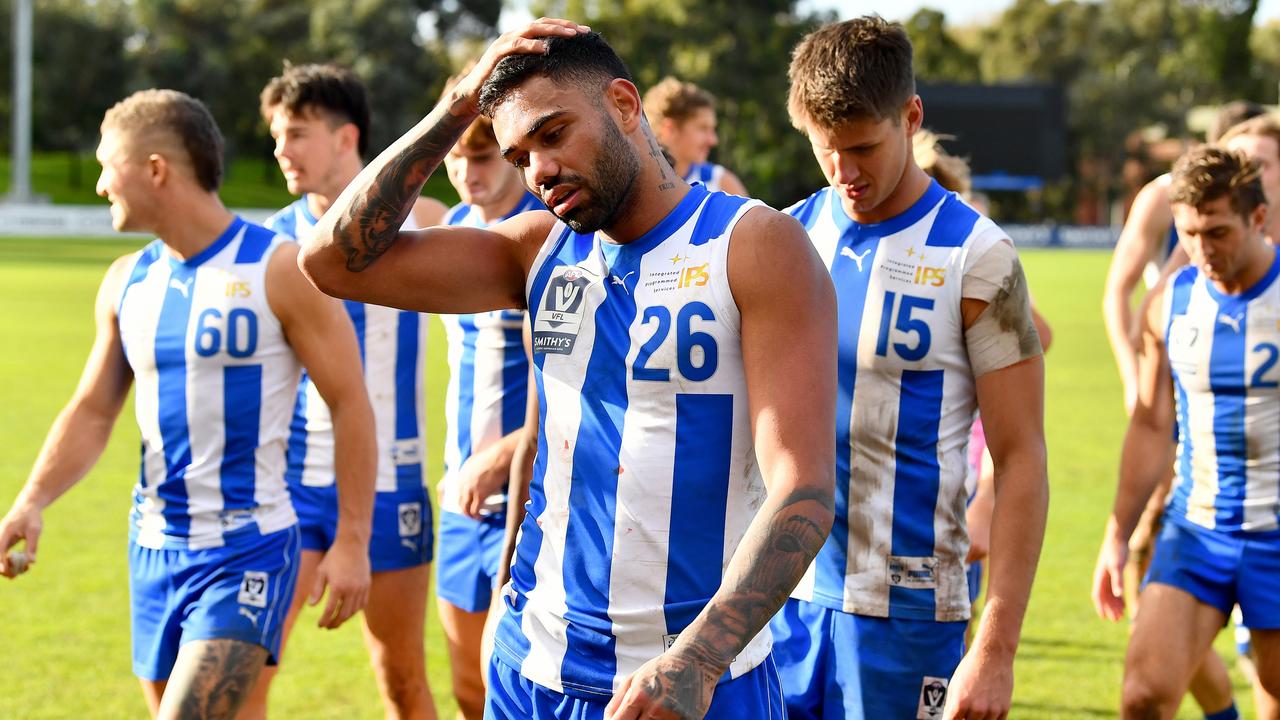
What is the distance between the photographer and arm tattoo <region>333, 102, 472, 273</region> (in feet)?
9.54

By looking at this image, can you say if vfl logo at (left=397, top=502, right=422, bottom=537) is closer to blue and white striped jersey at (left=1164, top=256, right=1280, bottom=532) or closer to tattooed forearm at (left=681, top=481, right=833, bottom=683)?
blue and white striped jersey at (left=1164, top=256, right=1280, bottom=532)

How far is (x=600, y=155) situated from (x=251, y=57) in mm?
68144

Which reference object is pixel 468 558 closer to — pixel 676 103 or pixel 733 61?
pixel 676 103

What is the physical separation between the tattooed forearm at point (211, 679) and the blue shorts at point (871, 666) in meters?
1.58

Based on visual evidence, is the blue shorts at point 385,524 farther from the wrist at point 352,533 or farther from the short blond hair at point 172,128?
the short blond hair at point 172,128

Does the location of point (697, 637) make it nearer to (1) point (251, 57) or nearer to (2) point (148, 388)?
(2) point (148, 388)

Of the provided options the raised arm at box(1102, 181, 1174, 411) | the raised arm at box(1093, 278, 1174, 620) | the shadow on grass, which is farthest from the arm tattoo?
the raised arm at box(1102, 181, 1174, 411)

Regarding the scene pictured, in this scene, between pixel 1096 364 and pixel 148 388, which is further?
pixel 1096 364

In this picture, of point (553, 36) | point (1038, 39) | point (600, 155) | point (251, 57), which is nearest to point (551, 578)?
point (600, 155)

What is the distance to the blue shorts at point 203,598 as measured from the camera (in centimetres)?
413

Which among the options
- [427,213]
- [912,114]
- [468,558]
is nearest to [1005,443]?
[912,114]

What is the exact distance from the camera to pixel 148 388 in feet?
14.2

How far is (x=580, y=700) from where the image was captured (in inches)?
108

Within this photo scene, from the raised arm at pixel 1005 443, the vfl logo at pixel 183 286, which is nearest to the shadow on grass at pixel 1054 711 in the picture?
the raised arm at pixel 1005 443
